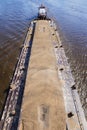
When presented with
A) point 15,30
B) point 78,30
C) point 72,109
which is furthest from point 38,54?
point 78,30

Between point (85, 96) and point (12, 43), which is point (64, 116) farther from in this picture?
point (12, 43)

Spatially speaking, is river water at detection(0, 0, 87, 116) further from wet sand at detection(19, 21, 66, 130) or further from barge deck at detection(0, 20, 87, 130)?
wet sand at detection(19, 21, 66, 130)

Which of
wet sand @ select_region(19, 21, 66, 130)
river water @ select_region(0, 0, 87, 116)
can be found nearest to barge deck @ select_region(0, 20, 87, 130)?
wet sand @ select_region(19, 21, 66, 130)

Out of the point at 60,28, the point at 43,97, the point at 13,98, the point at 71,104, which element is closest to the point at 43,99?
the point at 43,97

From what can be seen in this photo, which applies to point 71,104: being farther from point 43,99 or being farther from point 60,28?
point 60,28

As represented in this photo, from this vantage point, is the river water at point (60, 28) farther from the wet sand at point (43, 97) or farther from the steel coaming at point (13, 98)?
the wet sand at point (43, 97)

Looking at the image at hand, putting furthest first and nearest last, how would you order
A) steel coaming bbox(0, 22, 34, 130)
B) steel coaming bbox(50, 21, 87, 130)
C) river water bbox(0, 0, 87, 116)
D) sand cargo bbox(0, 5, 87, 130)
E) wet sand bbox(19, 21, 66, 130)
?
1. river water bbox(0, 0, 87, 116)
2. steel coaming bbox(0, 22, 34, 130)
3. steel coaming bbox(50, 21, 87, 130)
4. sand cargo bbox(0, 5, 87, 130)
5. wet sand bbox(19, 21, 66, 130)
